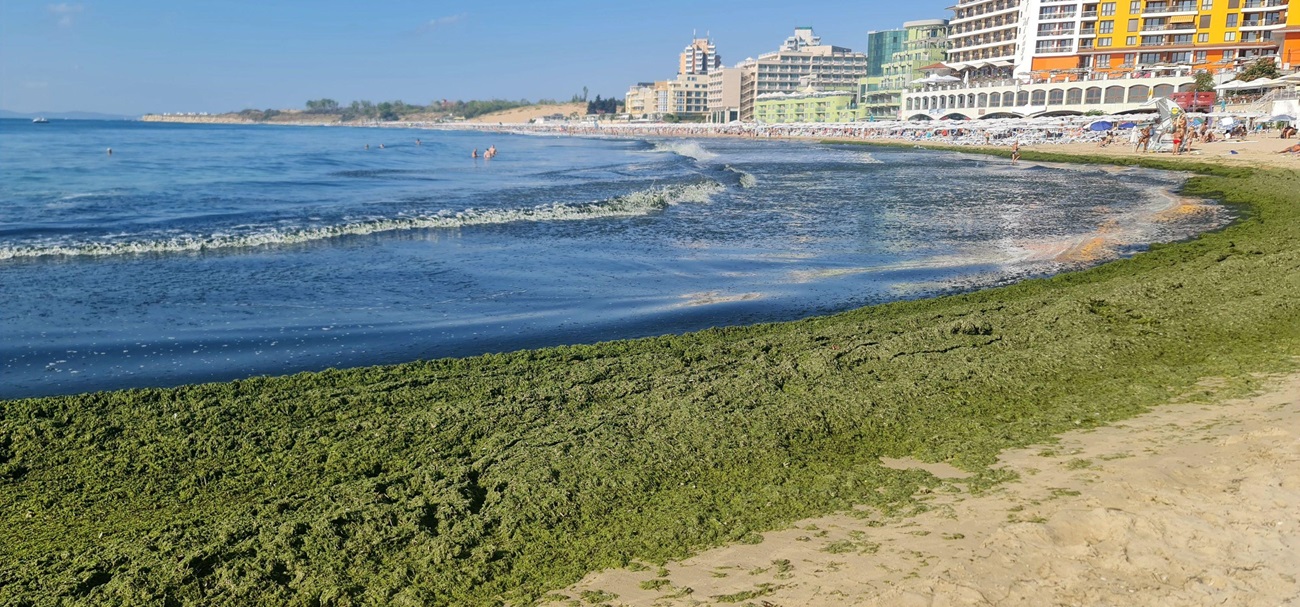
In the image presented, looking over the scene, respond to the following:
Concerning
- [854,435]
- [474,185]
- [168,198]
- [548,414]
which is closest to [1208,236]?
[854,435]

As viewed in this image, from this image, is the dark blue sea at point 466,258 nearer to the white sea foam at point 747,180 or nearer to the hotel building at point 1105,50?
the white sea foam at point 747,180

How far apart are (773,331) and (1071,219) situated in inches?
556

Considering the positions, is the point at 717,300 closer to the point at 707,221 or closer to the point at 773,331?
the point at 773,331

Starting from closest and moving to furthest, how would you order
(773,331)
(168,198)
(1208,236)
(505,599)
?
(505,599) < (773,331) < (1208,236) < (168,198)

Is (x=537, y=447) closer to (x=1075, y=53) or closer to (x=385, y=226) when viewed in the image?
(x=385, y=226)

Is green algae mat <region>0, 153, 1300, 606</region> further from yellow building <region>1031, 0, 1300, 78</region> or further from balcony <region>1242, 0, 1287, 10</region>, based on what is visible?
balcony <region>1242, 0, 1287, 10</region>

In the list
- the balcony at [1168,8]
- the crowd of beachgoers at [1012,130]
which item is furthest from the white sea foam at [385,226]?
the balcony at [1168,8]

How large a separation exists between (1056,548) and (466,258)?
12373 millimetres

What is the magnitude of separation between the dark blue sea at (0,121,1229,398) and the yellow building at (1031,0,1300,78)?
5919 centimetres

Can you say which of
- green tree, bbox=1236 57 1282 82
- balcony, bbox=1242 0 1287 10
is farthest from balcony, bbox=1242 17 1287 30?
green tree, bbox=1236 57 1282 82

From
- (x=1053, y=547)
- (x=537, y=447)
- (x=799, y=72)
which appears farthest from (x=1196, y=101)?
(x=799, y=72)

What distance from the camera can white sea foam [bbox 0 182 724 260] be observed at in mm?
15766

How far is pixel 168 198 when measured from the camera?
2602 centimetres

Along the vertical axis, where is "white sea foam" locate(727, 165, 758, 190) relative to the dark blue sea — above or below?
above
